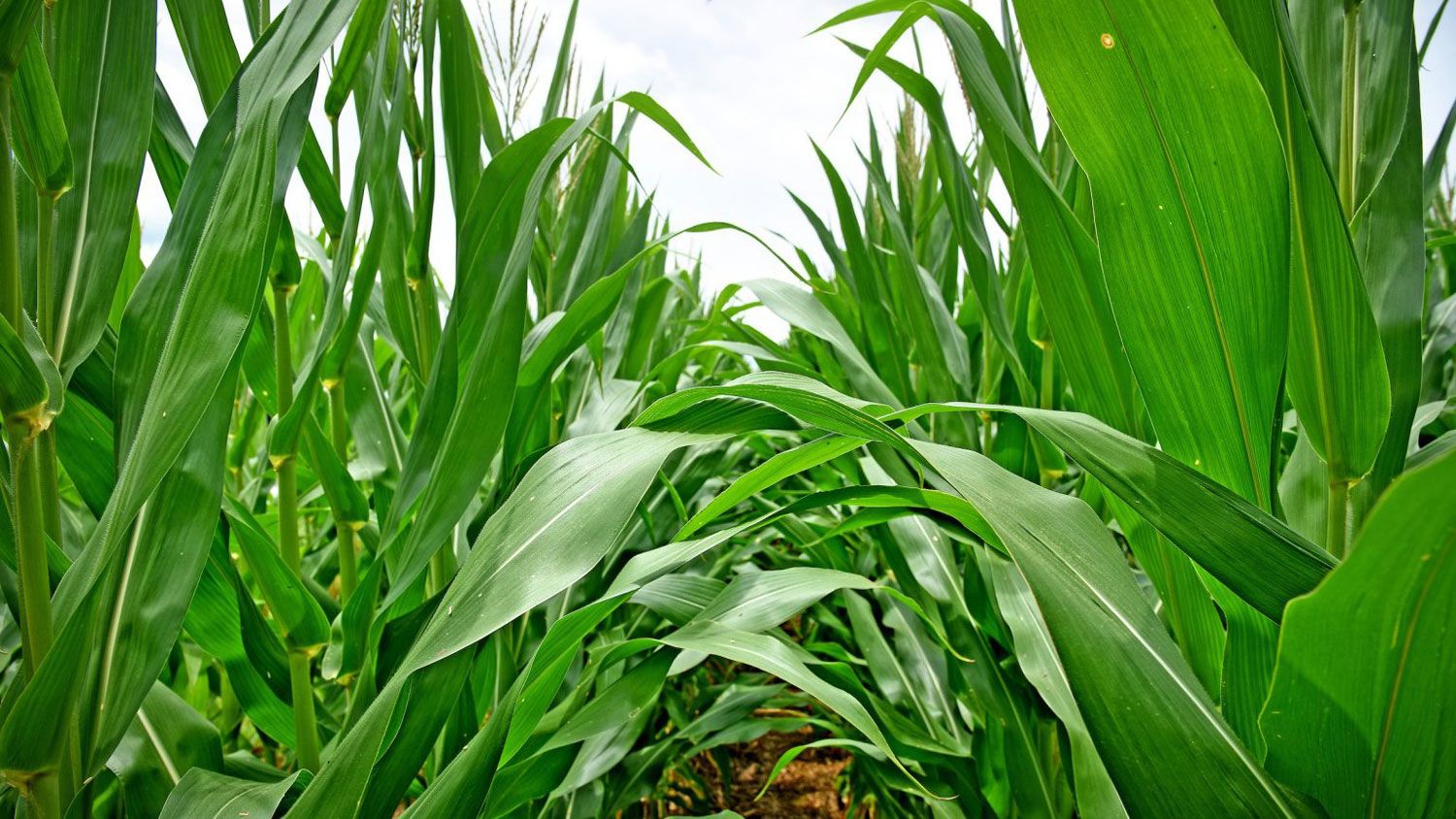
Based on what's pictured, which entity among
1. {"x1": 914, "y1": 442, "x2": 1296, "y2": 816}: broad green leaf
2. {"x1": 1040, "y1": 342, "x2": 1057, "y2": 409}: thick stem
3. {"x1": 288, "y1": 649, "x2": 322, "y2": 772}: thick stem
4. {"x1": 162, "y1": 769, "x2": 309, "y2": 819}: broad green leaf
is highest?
{"x1": 1040, "y1": 342, "x2": 1057, "y2": 409}: thick stem

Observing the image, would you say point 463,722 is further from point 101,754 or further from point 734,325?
point 734,325

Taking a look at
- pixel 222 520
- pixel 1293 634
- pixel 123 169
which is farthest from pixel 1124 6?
pixel 222 520

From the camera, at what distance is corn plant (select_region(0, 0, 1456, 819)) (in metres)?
0.28

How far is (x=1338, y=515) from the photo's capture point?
14.4 inches

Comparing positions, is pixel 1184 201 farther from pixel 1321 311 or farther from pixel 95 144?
pixel 95 144

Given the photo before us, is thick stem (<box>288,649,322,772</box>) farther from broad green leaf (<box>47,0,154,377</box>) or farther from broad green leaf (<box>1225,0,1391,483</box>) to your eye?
broad green leaf (<box>1225,0,1391,483</box>)

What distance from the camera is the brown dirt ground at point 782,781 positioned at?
1.17m

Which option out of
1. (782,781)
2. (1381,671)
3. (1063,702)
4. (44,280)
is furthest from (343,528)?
(782,781)

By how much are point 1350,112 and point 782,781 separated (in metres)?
1.21

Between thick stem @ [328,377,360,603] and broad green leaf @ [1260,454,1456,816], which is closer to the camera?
broad green leaf @ [1260,454,1456,816]

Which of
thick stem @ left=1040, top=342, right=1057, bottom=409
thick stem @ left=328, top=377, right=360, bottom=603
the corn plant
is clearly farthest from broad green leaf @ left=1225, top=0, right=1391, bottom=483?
thick stem @ left=328, top=377, right=360, bottom=603

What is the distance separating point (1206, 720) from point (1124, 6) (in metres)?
0.27

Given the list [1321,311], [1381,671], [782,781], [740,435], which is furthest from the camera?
[782,781]

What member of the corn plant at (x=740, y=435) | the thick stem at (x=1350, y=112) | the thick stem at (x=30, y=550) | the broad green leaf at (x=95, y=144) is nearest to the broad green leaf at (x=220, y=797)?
the corn plant at (x=740, y=435)
